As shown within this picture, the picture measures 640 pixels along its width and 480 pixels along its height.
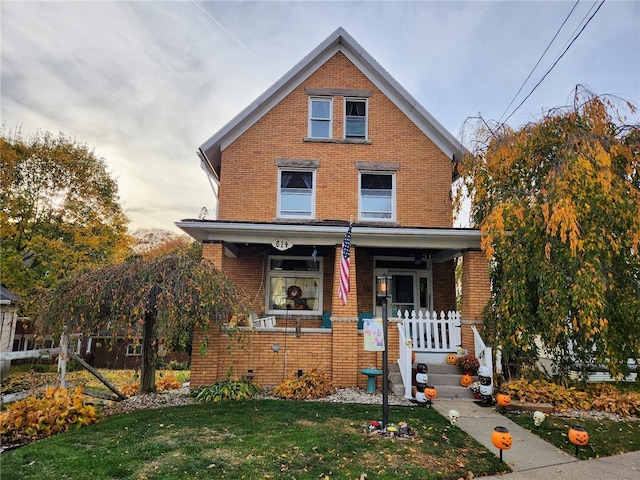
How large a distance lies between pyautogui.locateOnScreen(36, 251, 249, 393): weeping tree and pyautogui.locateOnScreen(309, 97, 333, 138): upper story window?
654 cm

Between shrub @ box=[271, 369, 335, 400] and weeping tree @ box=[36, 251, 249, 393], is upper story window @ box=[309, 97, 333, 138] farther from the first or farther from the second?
shrub @ box=[271, 369, 335, 400]

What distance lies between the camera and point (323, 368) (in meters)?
9.74

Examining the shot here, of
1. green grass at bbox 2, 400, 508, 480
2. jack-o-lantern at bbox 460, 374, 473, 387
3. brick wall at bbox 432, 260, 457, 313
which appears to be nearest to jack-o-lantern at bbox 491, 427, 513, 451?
green grass at bbox 2, 400, 508, 480

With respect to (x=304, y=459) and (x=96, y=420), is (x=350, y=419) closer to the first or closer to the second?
(x=304, y=459)

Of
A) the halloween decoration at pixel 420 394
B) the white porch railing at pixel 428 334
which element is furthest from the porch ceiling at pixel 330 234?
the halloween decoration at pixel 420 394

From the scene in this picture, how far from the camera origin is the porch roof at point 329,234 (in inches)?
385

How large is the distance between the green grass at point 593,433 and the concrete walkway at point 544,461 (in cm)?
15

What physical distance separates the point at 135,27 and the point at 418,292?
1070 cm

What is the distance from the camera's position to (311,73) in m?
13.1

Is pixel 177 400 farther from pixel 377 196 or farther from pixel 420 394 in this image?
pixel 377 196

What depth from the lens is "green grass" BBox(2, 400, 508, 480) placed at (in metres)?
4.64

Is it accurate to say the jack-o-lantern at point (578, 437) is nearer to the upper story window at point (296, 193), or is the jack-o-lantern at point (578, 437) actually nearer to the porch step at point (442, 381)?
the porch step at point (442, 381)

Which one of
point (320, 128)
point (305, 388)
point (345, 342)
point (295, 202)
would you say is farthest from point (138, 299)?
point (320, 128)

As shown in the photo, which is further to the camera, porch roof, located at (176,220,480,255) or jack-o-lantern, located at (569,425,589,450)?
porch roof, located at (176,220,480,255)
